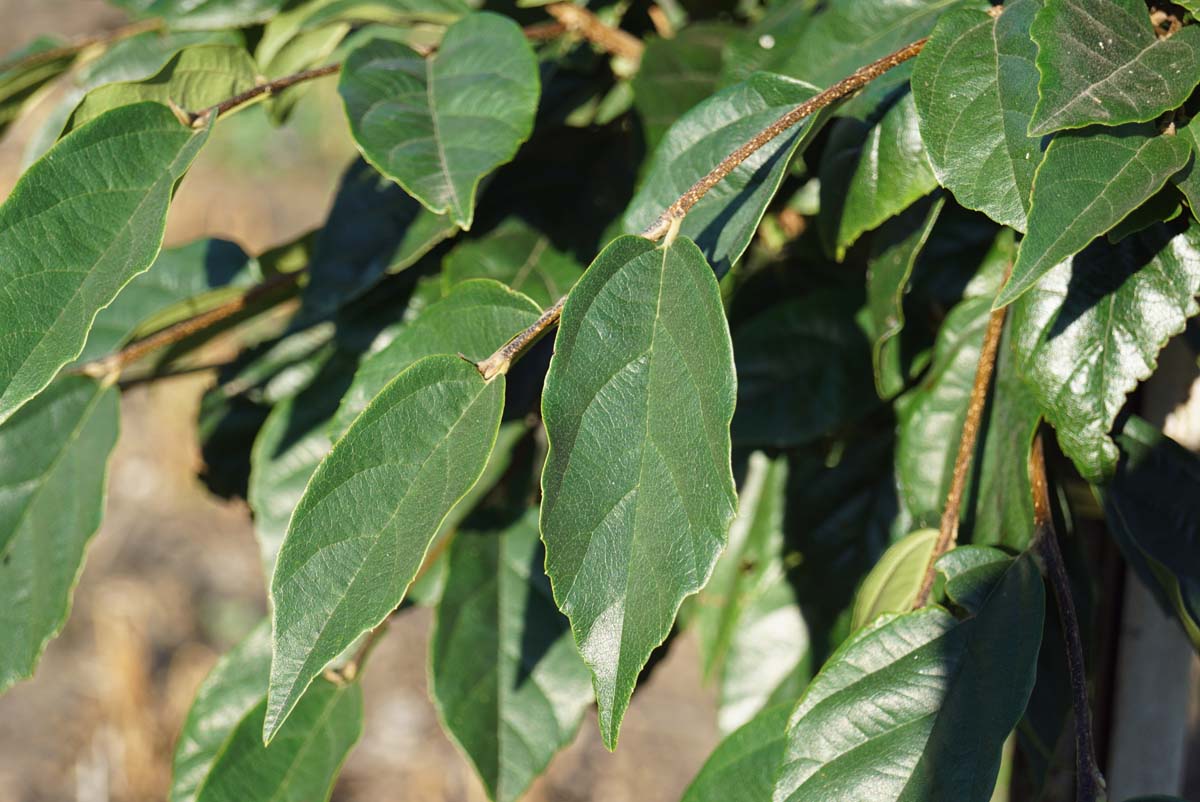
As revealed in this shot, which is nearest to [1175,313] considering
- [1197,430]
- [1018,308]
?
[1018,308]

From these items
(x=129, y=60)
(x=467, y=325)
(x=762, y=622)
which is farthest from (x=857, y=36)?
(x=129, y=60)

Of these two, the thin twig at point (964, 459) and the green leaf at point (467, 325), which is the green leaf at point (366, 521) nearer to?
the green leaf at point (467, 325)

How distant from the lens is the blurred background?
10.3 ft

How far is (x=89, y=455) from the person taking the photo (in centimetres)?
82

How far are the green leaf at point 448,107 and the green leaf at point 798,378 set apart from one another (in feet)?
0.90

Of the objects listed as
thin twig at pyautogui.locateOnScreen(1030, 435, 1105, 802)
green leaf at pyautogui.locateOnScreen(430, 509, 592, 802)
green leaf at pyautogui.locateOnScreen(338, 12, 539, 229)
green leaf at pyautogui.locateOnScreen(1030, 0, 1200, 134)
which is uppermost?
green leaf at pyautogui.locateOnScreen(338, 12, 539, 229)

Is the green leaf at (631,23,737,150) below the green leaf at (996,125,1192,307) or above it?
below

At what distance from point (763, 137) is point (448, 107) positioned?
9.0 inches

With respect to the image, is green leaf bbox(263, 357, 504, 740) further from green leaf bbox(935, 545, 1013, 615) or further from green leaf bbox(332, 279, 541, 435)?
green leaf bbox(935, 545, 1013, 615)

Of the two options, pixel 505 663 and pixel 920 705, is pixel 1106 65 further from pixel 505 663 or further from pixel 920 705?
pixel 505 663

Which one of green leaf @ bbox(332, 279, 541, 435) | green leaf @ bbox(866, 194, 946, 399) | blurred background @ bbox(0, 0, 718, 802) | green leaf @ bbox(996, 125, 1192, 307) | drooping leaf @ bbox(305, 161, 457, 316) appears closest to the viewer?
green leaf @ bbox(996, 125, 1192, 307)

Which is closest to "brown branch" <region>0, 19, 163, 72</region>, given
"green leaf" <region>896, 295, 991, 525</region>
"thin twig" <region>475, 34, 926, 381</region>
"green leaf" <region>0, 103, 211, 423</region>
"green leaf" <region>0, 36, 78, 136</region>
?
"green leaf" <region>0, 36, 78, 136</region>

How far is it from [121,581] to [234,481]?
3.04 m

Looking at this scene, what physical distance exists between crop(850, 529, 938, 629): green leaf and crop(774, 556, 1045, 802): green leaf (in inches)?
2.7
